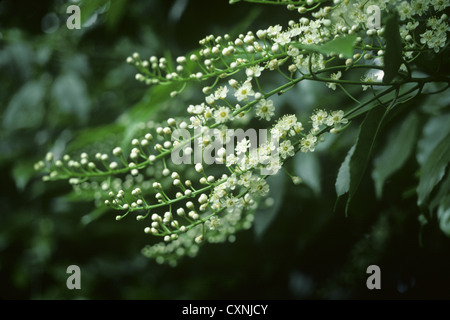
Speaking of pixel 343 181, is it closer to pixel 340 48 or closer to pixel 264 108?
pixel 264 108

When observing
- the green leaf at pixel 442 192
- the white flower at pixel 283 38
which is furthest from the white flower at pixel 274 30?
the green leaf at pixel 442 192

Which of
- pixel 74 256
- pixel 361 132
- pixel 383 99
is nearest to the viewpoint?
pixel 361 132

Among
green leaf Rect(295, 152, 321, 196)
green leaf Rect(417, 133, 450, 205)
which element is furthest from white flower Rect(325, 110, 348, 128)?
green leaf Rect(295, 152, 321, 196)

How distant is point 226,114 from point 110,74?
2113 millimetres

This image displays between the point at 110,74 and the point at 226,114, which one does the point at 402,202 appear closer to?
the point at 226,114

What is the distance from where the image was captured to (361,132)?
2.91ft

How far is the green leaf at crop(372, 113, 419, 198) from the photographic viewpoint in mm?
1300

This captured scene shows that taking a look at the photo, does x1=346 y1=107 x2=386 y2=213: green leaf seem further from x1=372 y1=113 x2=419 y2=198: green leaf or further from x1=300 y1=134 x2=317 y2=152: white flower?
x1=372 y1=113 x2=419 y2=198: green leaf

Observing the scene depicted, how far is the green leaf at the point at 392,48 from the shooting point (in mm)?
709

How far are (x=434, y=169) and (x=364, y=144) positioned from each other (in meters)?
0.26

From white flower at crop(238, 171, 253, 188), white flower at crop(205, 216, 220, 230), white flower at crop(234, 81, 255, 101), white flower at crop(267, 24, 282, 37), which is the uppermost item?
white flower at crop(267, 24, 282, 37)

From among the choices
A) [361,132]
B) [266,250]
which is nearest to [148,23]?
[266,250]

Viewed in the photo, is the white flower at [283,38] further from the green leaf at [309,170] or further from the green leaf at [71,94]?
the green leaf at [71,94]

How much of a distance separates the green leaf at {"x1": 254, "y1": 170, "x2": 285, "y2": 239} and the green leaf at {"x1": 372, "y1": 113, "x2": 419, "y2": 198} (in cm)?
36
